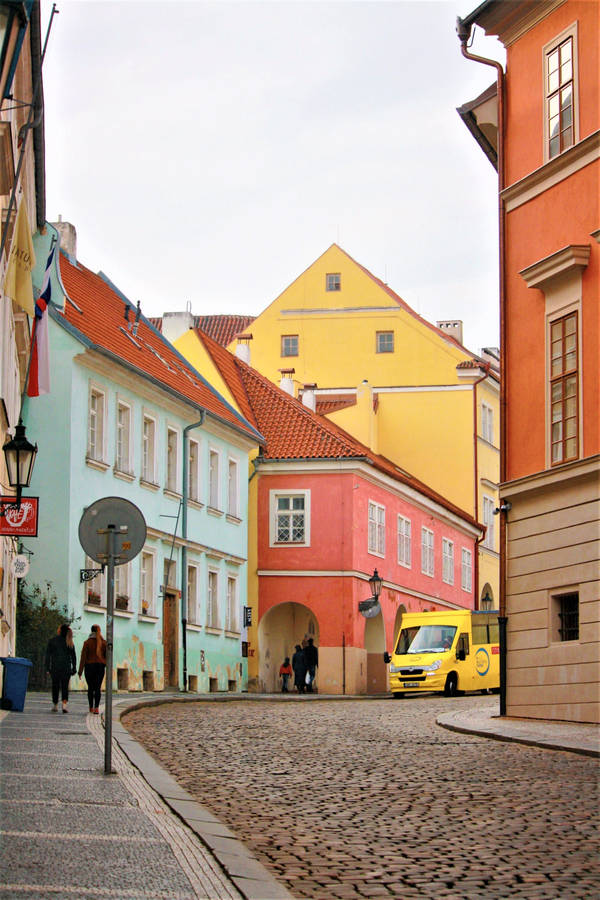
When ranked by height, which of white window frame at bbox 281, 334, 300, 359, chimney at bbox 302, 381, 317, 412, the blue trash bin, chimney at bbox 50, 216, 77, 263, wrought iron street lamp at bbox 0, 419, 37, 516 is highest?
white window frame at bbox 281, 334, 300, 359

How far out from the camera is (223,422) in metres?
44.9

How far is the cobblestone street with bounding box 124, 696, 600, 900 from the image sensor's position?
8.98 meters

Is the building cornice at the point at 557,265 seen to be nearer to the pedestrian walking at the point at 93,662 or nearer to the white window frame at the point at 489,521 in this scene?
the pedestrian walking at the point at 93,662

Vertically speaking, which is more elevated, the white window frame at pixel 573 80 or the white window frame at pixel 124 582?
the white window frame at pixel 573 80

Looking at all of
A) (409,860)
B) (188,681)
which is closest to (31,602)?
(188,681)

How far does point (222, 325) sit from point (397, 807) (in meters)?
71.7

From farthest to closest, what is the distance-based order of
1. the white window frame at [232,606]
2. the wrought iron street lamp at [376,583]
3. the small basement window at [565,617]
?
the wrought iron street lamp at [376,583]
the white window frame at [232,606]
the small basement window at [565,617]

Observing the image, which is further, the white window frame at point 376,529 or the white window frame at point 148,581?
the white window frame at point 376,529

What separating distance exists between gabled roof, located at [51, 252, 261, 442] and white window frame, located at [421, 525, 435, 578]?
11.7 m

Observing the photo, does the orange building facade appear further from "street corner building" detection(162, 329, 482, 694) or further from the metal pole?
"street corner building" detection(162, 329, 482, 694)

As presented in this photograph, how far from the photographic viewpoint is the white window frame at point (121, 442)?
37750mm

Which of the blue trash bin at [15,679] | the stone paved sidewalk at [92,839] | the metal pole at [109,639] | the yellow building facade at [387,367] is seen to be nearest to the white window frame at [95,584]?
the blue trash bin at [15,679]

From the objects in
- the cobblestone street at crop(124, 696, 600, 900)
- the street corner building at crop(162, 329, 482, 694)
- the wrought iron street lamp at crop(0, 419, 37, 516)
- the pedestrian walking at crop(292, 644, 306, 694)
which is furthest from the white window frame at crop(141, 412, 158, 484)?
the wrought iron street lamp at crop(0, 419, 37, 516)

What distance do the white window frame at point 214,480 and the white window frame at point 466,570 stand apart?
67.4 ft
